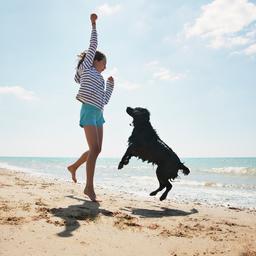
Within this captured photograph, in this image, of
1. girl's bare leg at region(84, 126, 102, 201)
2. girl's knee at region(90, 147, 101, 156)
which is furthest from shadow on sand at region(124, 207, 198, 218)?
girl's knee at region(90, 147, 101, 156)

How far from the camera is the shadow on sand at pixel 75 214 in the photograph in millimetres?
3229

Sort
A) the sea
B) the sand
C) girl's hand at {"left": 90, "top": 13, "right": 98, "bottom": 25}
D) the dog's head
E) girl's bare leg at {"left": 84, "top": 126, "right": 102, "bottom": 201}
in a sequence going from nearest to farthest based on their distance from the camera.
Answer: the sand < girl's bare leg at {"left": 84, "top": 126, "right": 102, "bottom": 201} < girl's hand at {"left": 90, "top": 13, "right": 98, "bottom": 25} < the dog's head < the sea

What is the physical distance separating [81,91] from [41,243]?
9.24ft

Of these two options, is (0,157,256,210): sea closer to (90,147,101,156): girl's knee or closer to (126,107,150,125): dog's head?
(126,107,150,125): dog's head

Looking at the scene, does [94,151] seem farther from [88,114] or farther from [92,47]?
[92,47]

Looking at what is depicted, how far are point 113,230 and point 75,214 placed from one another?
674mm

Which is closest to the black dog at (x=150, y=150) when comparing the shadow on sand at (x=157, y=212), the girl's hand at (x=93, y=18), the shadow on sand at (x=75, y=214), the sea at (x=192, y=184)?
the sea at (x=192, y=184)

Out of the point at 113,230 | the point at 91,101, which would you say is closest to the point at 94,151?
the point at 91,101

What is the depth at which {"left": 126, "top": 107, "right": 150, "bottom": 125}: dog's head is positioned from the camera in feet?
19.1

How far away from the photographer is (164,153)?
5.62 meters

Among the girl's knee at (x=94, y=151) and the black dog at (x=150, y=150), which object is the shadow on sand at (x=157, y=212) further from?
the girl's knee at (x=94, y=151)

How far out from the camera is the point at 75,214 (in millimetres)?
3859

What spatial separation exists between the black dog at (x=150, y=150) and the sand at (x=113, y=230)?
95 cm

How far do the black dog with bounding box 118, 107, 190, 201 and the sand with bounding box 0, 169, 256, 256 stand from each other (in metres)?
0.95
